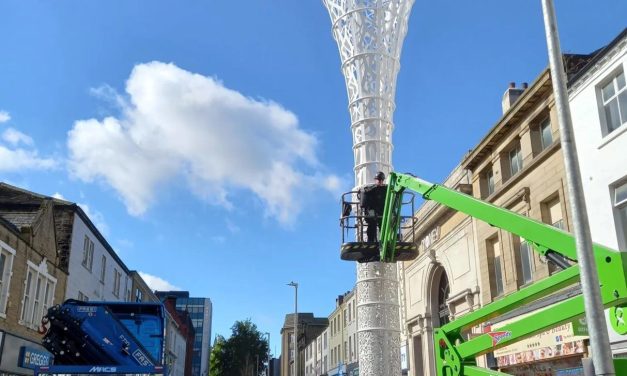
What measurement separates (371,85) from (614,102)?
6835 mm

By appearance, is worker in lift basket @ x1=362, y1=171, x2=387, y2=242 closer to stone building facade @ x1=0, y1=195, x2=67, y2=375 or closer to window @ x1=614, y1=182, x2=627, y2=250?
window @ x1=614, y1=182, x2=627, y2=250

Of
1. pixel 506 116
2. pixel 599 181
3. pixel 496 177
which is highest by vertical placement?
pixel 506 116

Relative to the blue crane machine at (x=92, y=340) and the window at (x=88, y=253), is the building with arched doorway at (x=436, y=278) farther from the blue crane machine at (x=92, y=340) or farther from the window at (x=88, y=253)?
the window at (x=88, y=253)

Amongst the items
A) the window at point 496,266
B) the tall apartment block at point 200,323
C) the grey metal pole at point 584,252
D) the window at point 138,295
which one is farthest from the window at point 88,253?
the tall apartment block at point 200,323

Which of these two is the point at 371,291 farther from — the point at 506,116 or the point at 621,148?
the point at 506,116

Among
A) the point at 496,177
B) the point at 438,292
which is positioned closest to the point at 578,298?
the point at 496,177

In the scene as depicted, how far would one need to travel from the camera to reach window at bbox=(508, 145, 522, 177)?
2225 cm

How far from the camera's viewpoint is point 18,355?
2283 centimetres

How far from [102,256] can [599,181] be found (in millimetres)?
29163

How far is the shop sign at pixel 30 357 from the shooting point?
75.5 feet

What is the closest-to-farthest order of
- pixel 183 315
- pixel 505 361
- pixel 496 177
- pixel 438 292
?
pixel 505 361 → pixel 496 177 → pixel 438 292 → pixel 183 315

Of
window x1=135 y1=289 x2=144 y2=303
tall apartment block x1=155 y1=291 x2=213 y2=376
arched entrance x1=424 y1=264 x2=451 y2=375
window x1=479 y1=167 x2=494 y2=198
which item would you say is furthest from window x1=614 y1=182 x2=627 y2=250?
tall apartment block x1=155 y1=291 x2=213 y2=376

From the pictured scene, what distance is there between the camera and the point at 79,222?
3177 centimetres

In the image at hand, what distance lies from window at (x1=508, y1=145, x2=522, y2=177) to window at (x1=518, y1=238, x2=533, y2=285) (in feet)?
8.61
